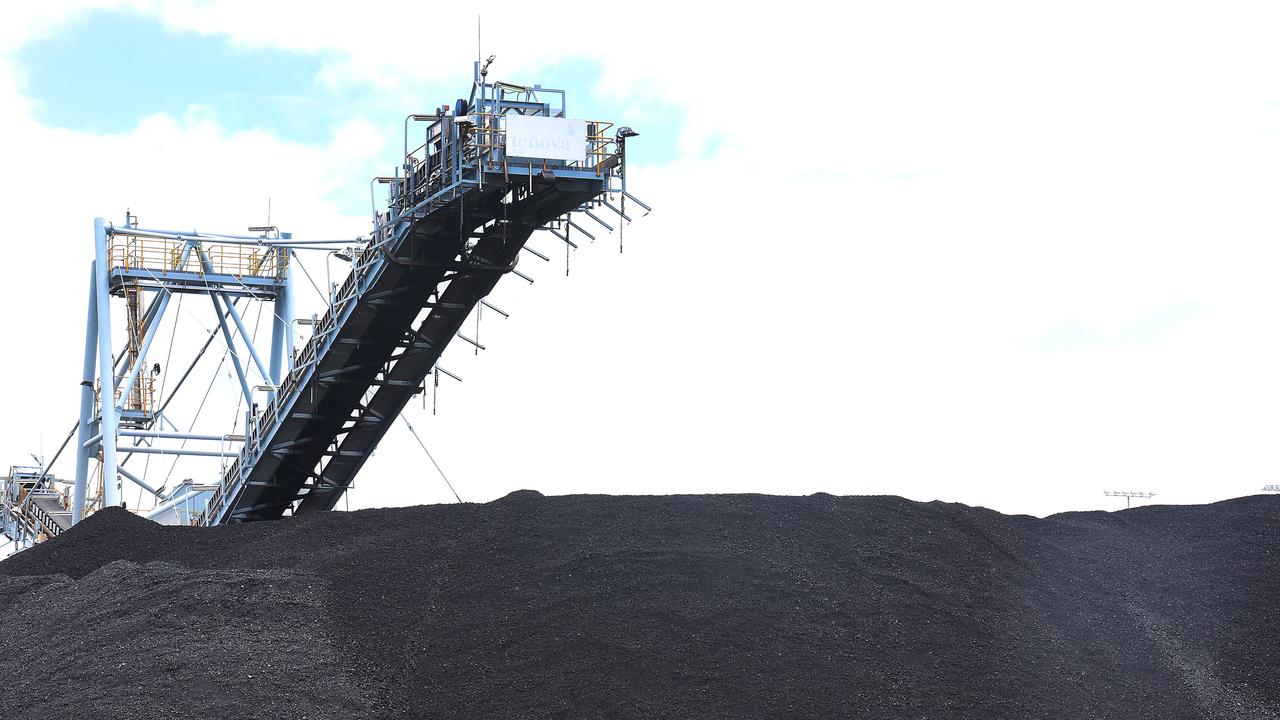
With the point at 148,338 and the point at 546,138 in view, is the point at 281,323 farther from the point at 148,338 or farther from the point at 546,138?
the point at 546,138

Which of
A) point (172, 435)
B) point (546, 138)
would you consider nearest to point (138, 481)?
point (172, 435)

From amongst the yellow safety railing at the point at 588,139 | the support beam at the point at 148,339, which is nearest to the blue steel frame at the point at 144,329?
the support beam at the point at 148,339

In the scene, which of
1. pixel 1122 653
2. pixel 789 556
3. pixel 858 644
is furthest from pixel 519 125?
pixel 1122 653

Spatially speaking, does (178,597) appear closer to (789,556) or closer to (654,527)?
(654,527)

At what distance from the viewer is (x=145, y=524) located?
25.3 m

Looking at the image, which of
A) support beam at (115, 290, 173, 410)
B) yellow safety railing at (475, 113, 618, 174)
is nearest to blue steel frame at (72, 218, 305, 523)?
support beam at (115, 290, 173, 410)

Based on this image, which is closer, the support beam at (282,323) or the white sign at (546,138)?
the white sign at (546,138)

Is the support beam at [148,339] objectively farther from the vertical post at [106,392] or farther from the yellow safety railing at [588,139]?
the yellow safety railing at [588,139]

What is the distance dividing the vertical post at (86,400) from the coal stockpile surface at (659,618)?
7.96 metres

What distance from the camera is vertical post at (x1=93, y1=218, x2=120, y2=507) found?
2945cm

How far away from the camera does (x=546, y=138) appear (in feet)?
73.5

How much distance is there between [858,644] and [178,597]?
31.1ft

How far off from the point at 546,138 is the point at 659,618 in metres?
8.05

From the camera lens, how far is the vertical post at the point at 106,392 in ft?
96.6
